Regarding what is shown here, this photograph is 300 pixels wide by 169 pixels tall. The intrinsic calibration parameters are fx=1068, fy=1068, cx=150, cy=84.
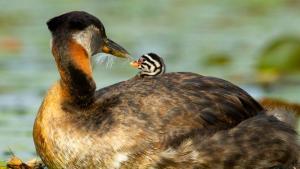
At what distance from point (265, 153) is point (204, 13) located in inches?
528

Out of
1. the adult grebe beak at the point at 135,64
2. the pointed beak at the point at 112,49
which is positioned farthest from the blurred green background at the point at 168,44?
the pointed beak at the point at 112,49

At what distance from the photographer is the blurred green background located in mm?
14781

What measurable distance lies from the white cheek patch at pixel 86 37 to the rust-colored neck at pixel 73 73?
5 cm

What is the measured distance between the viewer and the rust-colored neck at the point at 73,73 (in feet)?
31.4

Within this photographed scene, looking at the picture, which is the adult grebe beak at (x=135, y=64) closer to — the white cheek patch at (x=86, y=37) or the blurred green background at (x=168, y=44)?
the white cheek patch at (x=86, y=37)

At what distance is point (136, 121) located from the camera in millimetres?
9297

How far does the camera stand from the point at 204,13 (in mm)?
23000

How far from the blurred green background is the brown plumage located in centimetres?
179

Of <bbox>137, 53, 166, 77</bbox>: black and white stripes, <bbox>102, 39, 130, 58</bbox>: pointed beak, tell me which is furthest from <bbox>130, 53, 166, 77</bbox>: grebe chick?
<bbox>102, 39, 130, 58</bbox>: pointed beak

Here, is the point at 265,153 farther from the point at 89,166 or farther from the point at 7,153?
the point at 7,153

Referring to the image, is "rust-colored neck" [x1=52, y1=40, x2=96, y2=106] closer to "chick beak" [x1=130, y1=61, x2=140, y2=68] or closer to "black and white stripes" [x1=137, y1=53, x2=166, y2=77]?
"chick beak" [x1=130, y1=61, x2=140, y2=68]

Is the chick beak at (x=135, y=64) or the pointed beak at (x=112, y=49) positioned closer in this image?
the pointed beak at (x=112, y=49)

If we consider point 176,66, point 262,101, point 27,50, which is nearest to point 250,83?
point 176,66

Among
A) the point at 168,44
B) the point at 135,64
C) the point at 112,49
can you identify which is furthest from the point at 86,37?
the point at 168,44
